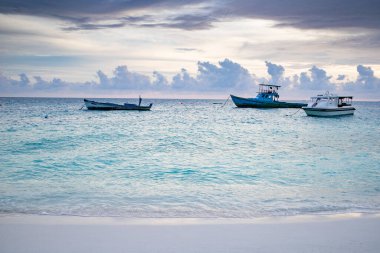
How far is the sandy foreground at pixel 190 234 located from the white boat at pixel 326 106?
45948 mm

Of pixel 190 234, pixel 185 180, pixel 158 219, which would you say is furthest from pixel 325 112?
pixel 190 234

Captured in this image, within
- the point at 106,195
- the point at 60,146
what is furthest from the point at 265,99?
the point at 106,195

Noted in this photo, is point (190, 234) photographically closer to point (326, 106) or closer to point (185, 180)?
point (185, 180)

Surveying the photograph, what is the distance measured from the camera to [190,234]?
19.7 feet

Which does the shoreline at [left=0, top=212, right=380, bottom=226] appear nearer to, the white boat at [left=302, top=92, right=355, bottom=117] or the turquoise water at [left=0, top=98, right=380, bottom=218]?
the turquoise water at [left=0, top=98, right=380, bottom=218]

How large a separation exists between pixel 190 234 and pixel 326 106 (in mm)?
49780

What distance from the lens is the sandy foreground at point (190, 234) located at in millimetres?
5262

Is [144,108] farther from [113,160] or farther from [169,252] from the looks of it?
[169,252]

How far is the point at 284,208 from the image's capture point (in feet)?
27.1

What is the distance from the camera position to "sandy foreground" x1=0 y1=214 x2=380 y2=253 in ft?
17.3

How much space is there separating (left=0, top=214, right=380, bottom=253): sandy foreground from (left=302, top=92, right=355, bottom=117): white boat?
45.9 meters

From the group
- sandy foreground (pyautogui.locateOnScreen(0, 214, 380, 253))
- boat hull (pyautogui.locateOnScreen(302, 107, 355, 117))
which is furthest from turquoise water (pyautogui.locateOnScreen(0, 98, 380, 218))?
boat hull (pyautogui.locateOnScreen(302, 107, 355, 117))

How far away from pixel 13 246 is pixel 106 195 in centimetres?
446

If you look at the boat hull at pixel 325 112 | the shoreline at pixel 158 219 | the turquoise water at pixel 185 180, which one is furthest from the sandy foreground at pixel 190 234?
Result: the boat hull at pixel 325 112
